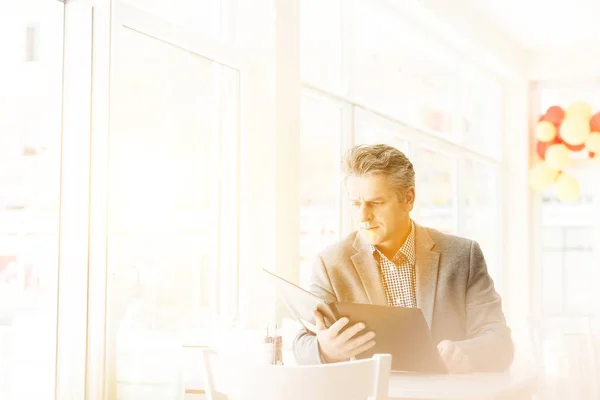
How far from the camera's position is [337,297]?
7.43 ft

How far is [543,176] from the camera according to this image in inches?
256

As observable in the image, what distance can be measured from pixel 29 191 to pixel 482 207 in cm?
547

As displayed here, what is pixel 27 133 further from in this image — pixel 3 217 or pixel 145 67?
pixel 145 67

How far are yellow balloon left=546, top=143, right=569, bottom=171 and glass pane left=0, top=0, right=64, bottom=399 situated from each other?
483 centimetres

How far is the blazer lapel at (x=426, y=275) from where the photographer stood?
2.19 metres

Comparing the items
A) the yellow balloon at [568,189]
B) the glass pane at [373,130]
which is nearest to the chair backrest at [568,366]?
the glass pane at [373,130]

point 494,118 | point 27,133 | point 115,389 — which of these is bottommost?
point 115,389

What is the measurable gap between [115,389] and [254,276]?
37.6 inches

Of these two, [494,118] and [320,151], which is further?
[494,118]

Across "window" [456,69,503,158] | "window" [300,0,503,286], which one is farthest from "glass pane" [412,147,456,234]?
"window" [456,69,503,158]

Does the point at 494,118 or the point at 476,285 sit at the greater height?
the point at 494,118

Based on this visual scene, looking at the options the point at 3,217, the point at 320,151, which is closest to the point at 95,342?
the point at 3,217

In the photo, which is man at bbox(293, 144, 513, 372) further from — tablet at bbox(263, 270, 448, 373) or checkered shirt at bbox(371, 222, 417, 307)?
tablet at bbox(263, 270, 448, 373)

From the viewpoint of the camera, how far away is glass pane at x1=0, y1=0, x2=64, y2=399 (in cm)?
214
